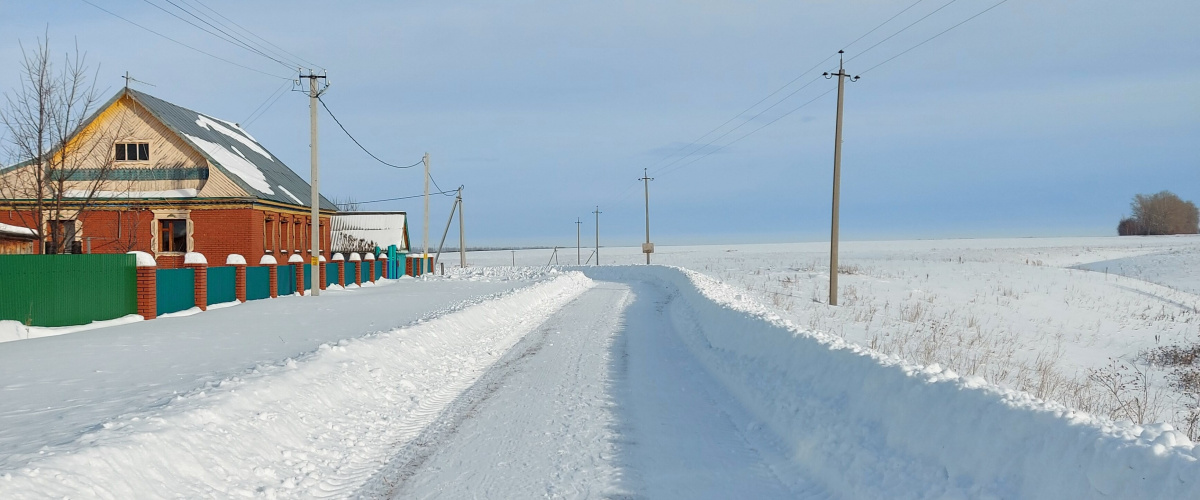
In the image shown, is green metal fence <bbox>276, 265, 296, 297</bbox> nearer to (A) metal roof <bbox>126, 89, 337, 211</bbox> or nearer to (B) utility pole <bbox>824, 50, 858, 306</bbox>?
(A) metal roof <bbox>126, 89, 337, 211</bbox>

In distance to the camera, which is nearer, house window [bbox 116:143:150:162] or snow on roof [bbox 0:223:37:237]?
snow on roof [bbox 0:223:37:237]

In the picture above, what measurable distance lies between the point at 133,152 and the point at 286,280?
9526mm

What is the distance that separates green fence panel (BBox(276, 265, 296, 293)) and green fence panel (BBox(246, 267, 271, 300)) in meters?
0.72

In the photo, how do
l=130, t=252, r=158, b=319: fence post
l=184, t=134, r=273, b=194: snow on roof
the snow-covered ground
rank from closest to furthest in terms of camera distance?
the snow-covered ground, l=130, t=252, r=158, b=319: fence post, l=184, t=134, r=273, b=194: snow on roof

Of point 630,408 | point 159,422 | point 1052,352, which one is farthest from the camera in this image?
point 1052,352

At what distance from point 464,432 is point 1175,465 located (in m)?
5.55

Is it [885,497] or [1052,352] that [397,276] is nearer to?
[1052,352]

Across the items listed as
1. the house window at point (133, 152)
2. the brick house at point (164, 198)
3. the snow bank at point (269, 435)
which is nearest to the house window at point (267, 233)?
the brick house at point (164, 198)

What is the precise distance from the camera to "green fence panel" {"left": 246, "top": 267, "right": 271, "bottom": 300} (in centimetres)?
2308

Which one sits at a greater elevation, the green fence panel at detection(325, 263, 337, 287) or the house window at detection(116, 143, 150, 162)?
the house window at detection(116, 143, 150, 162)

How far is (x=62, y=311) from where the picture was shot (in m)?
15.7

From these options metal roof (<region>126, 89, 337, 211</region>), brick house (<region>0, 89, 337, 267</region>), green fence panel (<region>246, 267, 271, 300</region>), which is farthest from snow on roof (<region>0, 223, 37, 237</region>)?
metal roof (<region>126, 89, 337, 211</region>)

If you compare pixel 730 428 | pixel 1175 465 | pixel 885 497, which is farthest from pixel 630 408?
pixel 1175 465

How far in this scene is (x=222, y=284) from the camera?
2147cm
